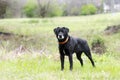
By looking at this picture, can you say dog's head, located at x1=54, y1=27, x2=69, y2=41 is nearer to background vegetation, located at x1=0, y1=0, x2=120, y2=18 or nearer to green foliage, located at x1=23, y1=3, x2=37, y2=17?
background vegetation, located at x1=0, y1=0, x2=120, y2=18

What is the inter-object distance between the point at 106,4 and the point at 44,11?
38349 millimetres

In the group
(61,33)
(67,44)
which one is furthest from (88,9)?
(61,33)

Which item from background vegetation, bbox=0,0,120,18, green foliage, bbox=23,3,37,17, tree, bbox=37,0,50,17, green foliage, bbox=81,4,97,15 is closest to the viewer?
tree, bbox=37,0,50,17

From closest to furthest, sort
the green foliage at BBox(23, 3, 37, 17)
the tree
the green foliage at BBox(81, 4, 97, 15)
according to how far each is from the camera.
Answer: the tree → the green foliage at BBox(23, 3, 37, 17) → the green foliage at BBox(81, 4, 97, 15)

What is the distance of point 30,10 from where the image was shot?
9744cm

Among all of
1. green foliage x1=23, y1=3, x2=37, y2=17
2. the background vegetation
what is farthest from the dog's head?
green foliage x1=23, y1=3, x2=37, y2=17

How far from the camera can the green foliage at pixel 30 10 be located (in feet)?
312

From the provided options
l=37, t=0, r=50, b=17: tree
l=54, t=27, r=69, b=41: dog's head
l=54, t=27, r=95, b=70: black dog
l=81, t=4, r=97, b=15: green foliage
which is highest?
l=54, t=27, r=69, b=41: dog's head

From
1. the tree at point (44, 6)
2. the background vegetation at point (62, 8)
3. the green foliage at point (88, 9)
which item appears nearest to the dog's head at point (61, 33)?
the background vegetation at point (62, 8)

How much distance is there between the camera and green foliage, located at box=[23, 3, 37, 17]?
95.1 meters

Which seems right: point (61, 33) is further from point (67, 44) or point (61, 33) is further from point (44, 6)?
point (44, 6)

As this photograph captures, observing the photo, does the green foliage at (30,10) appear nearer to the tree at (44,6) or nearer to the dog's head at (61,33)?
the tree at (44,6)

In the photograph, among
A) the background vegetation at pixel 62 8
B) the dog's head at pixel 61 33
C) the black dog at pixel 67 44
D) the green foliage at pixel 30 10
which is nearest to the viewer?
the dog's head at pixel 61 33

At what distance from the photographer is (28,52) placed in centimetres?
1716
